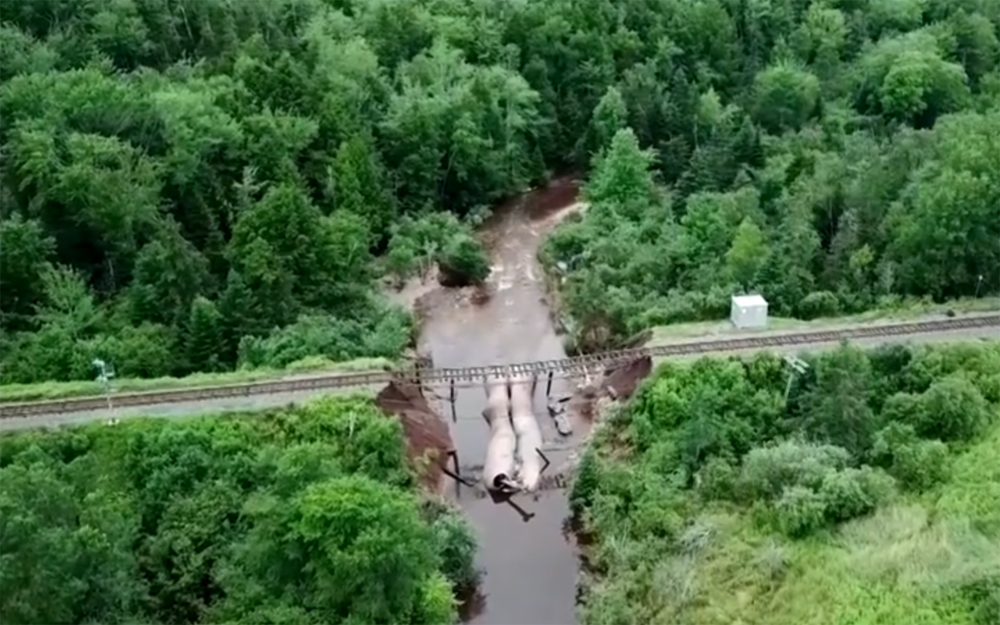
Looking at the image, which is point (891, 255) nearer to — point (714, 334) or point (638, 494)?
point (714, 334)

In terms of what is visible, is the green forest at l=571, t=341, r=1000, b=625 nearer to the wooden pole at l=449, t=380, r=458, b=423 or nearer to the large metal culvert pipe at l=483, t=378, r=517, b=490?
the large metal culvert pipe at l=483, t=378, r=517, b=490

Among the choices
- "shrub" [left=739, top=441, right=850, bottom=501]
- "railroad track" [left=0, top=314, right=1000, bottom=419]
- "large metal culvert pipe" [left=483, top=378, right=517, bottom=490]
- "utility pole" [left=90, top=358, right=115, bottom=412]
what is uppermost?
"utility pole" [left=90, top=358, right=115, bottom=412]

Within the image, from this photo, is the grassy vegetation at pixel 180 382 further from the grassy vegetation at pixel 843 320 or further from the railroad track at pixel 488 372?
the grassy vegetation at pixel 843 320

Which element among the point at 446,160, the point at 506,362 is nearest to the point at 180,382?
the point at 506,362

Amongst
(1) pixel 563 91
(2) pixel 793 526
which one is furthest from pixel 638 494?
(1) pixel 563 91

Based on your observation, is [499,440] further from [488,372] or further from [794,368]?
[794,368]

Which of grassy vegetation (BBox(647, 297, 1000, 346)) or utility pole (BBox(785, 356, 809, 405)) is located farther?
grassy vegetation (BBox(647, 297, 1000, 346))

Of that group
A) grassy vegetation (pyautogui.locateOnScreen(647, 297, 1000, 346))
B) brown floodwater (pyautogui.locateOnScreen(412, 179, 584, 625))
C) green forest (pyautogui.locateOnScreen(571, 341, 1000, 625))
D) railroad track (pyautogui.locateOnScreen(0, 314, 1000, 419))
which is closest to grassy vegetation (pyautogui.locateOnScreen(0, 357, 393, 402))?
railroad track (pyautogui.locateOnScreen(0, 314, 1000, 419))

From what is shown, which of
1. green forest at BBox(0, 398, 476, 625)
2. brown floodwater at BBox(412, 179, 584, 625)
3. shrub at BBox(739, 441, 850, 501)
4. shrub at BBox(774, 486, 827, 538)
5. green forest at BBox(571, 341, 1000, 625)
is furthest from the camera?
brown floodwater at BBox(412, 179, 584, 625)
